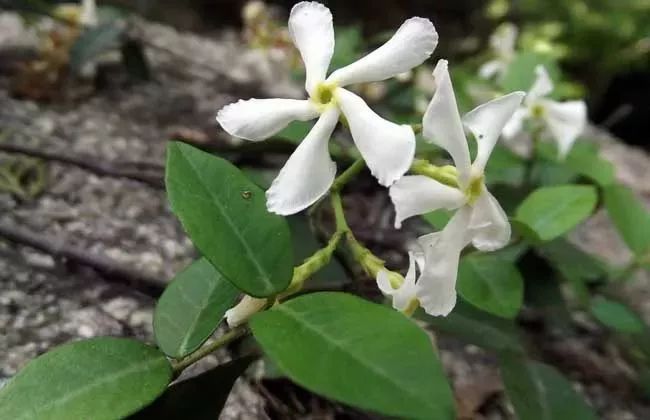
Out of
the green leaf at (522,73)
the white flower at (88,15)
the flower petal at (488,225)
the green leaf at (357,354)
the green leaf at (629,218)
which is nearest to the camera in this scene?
the green leaf at (357,354)

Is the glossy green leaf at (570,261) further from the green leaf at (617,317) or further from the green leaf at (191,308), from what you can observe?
the green leaf at (191,308)

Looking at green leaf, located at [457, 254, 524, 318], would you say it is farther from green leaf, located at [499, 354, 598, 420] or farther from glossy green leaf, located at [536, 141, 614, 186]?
glossy green leaf, located at [536, 141, 614, 186]

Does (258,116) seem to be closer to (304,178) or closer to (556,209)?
(304,178)

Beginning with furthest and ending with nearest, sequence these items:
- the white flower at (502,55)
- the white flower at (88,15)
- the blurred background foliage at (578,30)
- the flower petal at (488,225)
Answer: the blurred background foliage at (578,30), the white flower at (502,55), the white flower at (88,15), the flower petal at (488,225)

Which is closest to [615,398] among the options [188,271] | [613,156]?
[188,271]

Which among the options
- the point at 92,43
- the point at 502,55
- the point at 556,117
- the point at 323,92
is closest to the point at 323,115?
the point at 323,92

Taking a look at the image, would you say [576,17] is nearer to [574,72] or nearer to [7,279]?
[574,72]

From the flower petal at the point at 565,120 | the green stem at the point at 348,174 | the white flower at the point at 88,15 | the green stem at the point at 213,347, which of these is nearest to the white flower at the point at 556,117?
the flower petal at the point at 565,120
